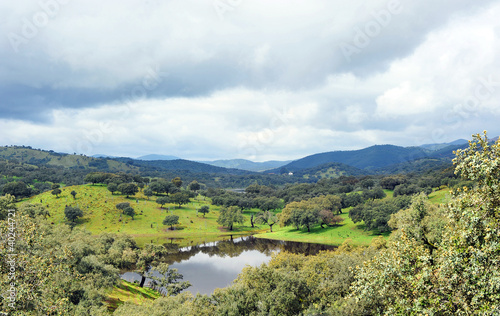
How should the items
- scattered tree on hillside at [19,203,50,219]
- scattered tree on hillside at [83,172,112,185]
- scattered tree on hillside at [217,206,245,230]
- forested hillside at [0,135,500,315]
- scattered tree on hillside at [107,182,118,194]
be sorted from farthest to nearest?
1. scattered tree on hillside at [83,172,112,185]
2. scattered tree on hillside at [107,182,118,194]
3. scattered tree on hillside at [217,206,245,230]
4. scattered tree on hillside at [19,203,50,219]
5. forested hillside at [0,135,500,315]

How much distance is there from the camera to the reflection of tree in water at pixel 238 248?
295 ft

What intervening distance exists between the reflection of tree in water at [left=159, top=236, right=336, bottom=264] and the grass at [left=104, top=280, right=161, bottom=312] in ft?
75.4

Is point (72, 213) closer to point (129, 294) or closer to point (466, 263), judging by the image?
point (129, 294)

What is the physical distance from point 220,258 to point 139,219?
220 ft

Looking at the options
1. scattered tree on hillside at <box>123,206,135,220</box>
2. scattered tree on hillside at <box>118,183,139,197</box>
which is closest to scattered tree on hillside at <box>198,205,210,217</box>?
scattered tree on hillside at <box>123,206,135,220</box>

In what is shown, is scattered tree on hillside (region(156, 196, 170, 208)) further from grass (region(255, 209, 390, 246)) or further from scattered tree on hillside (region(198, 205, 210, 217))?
grass (region(255, 209, 390, 246))

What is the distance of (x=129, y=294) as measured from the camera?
5522 centimetres

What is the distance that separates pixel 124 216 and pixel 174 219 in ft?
95.1

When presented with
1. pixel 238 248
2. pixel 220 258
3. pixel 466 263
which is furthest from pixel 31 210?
pixel 466 263

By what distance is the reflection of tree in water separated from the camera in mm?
90000

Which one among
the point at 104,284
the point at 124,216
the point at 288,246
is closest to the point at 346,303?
the point at 104,284

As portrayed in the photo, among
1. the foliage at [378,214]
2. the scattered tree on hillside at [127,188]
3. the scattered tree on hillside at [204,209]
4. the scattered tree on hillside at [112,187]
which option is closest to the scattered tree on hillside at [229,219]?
the scattered tree on hillside at [204,209]

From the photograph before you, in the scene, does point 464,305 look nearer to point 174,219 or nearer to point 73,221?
point 174,219

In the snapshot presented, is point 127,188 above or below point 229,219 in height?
above
